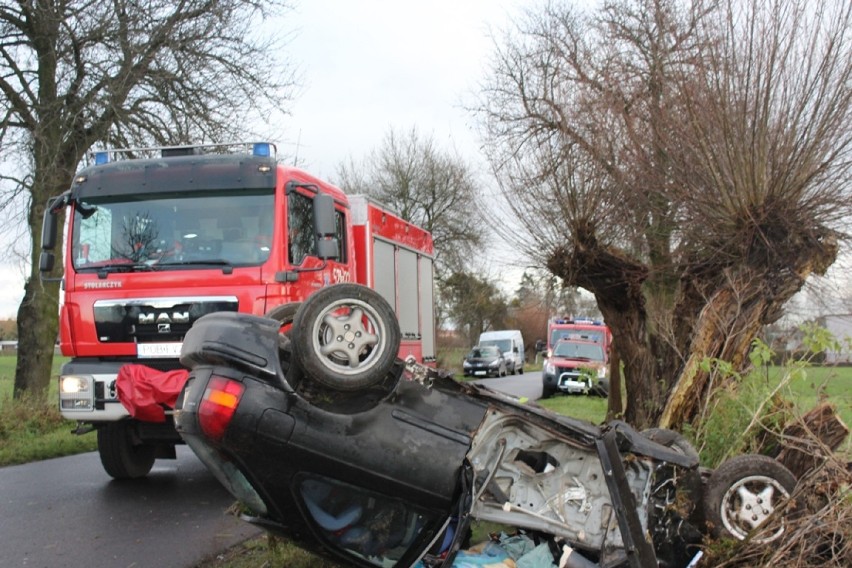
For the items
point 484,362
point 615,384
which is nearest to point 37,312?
point 615,384

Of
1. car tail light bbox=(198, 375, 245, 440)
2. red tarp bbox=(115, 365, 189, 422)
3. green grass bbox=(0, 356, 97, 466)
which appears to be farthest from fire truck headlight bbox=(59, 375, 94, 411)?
car tail light bbox=(198, 375, 245, 440)

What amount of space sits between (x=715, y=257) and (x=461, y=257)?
2967 cm

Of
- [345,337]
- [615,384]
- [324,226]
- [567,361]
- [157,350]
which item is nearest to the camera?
[345,337]

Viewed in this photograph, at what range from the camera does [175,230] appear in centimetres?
720

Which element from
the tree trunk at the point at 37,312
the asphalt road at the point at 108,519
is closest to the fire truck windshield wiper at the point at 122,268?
the asphalt road at the point at 108,519

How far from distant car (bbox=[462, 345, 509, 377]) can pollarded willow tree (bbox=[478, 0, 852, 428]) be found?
28292mm

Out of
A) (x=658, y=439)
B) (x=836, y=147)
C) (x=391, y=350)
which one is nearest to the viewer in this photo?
(x=391, y=350)

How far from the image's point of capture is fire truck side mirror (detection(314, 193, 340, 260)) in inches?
280

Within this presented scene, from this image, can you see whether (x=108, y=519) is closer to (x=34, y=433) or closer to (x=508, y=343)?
(x=34, y=433)

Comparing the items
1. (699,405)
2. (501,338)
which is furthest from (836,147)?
(501,338)

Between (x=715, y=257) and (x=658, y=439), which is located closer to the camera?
(x=658, y=439)

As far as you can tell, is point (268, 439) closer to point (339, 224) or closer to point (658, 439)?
point (658, 439)

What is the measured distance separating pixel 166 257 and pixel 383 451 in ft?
14.2

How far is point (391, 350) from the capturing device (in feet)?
12.0
